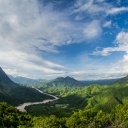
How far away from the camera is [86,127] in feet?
310

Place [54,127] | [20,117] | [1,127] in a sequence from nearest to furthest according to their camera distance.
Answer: [54,127]
[1,127]
[20,117]

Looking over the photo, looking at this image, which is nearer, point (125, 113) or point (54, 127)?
point (54, 127)

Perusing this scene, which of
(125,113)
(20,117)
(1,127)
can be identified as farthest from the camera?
(20,117)

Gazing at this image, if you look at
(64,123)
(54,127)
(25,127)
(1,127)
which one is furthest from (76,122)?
(1,127)

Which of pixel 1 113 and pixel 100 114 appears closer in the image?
pixel 100 114

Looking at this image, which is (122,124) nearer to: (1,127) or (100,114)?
(100,114)

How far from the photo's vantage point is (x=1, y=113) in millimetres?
120375

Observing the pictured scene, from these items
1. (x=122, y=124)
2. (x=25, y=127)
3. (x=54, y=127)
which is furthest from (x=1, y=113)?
(x=122, y=124)

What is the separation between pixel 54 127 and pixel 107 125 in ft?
86.8

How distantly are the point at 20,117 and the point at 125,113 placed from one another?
53.4 metres

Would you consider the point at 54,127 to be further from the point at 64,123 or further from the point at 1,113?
the point at 1,113

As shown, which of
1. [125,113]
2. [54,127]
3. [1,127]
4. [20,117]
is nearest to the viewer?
[54,127]

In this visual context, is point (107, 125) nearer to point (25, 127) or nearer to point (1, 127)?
point (25, 127)

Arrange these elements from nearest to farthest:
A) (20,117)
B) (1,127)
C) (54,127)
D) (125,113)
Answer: (54,127) → (1,127) → (125,113) → (20,117)
